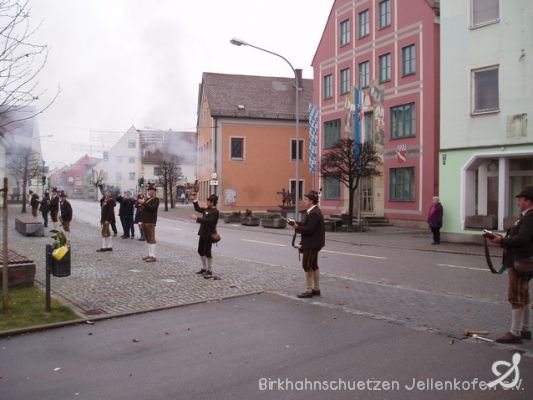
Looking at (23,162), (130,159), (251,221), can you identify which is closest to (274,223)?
(251,221)

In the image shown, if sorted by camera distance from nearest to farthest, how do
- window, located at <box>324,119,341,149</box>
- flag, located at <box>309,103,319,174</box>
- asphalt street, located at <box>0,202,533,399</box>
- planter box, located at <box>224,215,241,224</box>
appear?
asphalt street, located at <box>0,202,533,399</box>, flag, located at <box>309,103,319,174</box>, planter box, located at <box>224,215,241,224</box>, window, located at <box>324,119,341,149</box>

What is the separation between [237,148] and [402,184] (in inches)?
739

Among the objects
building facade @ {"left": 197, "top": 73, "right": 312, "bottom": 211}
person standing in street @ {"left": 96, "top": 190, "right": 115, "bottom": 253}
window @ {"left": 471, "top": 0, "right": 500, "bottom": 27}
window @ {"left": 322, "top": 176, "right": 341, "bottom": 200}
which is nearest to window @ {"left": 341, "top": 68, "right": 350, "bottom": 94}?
window @ {"left": 322, "top": 176, "right": 341, "bottom": 200}

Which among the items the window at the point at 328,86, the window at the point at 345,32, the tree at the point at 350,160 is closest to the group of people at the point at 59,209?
the tree at the point at 350,160

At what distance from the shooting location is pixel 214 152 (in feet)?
137

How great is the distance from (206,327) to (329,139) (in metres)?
30.4

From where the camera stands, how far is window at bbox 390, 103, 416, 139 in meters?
28.6

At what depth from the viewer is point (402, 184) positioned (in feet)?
95.4

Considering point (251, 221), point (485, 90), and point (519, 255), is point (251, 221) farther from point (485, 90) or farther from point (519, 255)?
point (519, 255)

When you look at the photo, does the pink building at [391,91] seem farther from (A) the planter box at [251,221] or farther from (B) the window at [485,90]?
(B) the window at [485,90]

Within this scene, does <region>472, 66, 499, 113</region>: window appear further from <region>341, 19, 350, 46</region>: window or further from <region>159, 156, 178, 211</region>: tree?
<region>159, 156, 178, 211</region>: tree

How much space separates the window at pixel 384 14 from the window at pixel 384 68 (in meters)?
1.71

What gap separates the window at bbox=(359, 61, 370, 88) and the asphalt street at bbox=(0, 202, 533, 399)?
23.4 metres

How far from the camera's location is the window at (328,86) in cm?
3559
